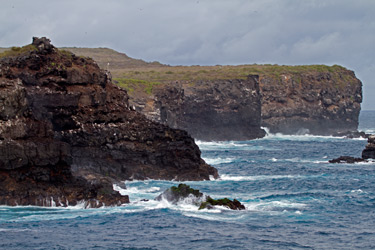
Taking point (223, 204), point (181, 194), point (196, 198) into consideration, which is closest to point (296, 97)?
point (181, 194)

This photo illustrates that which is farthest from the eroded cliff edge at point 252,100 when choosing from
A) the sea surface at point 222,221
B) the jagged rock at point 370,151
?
the sea surface at point 222,221

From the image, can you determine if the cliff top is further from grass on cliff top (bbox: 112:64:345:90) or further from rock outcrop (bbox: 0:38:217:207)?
rock outcrop (bbox: 0:38:217:207)

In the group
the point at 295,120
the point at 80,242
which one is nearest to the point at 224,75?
the point at 295,120

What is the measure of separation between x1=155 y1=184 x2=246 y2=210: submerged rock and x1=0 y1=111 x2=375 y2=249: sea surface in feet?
1.62

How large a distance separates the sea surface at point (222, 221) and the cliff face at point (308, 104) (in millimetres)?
85886

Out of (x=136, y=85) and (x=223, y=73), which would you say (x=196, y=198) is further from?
(x=223, y=73)

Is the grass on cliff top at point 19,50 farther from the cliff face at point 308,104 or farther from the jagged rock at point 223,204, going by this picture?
the cliff face at point 308,104

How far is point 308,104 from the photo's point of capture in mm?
149625

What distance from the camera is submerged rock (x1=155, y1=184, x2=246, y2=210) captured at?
140 ft

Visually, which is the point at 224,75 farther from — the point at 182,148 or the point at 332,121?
the point at 182,148

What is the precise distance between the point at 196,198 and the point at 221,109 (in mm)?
88907

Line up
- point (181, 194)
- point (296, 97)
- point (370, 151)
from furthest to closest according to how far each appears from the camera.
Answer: point (296, 97)
point (370, 151)
point (181, 194)

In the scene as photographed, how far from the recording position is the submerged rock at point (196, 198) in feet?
140

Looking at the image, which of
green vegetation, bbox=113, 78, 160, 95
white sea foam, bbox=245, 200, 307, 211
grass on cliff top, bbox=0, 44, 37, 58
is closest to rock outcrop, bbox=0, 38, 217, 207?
grass on cliff top, bbox=0, 44, 37, 58
